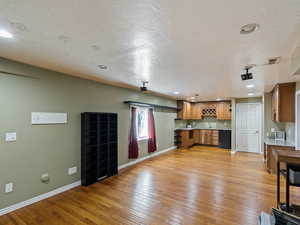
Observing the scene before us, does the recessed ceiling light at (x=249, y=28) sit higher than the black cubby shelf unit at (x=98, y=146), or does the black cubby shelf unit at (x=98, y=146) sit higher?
the recessed ceiling light at (x=249, y=28)

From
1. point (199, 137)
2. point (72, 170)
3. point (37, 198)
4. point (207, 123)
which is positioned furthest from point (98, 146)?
point (207, 123)

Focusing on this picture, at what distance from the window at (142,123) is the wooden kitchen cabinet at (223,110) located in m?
4.14

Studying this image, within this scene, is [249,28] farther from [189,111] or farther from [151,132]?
[189,111]

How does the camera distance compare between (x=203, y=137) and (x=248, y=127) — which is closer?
(x=248, y=127)

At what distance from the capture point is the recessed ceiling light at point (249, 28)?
1512 millimetres

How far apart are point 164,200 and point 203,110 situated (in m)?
6.48

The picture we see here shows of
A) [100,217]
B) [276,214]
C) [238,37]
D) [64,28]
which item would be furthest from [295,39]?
A: [100,217]

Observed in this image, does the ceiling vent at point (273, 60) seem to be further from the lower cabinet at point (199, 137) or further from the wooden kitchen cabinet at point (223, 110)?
the wooden kitchen cabinet at point (223, 110)

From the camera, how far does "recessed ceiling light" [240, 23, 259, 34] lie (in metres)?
1.51

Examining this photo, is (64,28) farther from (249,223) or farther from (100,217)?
(249,223)

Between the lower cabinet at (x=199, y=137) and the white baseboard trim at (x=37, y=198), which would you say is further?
the lower cabinet at (x=199, y=137)

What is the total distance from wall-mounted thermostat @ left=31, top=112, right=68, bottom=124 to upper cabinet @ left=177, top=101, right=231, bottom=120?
18.3 feet

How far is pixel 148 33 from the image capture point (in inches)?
65.7

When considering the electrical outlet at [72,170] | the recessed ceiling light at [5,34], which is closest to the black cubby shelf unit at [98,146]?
the electrical outlet at [72,170]
